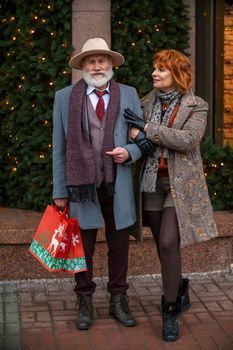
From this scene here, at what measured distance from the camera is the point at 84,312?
18.3ft

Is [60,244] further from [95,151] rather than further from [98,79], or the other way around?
[98,79]

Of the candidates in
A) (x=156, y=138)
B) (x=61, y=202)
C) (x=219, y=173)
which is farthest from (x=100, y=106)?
(x=219, y=173)

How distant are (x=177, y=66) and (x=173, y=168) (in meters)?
0.68

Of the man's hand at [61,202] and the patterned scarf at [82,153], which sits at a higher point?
the patterned scarf at [82,153]

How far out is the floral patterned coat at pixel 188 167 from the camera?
206 inches

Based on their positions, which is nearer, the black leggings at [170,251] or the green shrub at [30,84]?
the black leggings at [170,251]

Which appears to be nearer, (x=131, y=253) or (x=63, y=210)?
(x=63, y=210)

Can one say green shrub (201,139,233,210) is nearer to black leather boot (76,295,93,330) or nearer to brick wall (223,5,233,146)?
brick wall (223,5,233,146)

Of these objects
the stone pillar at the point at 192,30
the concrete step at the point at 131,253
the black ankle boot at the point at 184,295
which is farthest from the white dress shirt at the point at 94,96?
the stone pillar at the point at 192,30

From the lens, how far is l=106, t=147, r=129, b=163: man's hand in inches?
205

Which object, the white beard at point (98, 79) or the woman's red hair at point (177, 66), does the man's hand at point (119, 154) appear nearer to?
the white beard at point (98, 79)

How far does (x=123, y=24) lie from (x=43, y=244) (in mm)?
2530

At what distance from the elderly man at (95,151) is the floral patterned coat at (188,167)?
0.23 m

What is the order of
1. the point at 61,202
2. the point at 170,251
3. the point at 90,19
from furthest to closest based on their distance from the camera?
the point at 90,19, the point at 61,202, the point at 170,251
